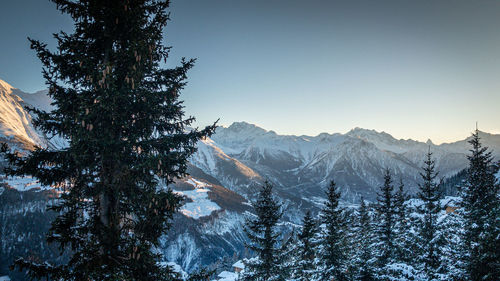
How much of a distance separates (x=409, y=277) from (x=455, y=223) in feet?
19.7

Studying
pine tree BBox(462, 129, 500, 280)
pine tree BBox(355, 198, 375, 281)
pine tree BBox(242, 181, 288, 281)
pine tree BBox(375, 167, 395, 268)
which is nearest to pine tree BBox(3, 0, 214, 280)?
pine tree BBox(242, 181, 288, 281)

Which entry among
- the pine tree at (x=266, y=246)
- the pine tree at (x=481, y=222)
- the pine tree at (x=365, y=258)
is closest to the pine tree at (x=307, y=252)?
the pine tree at (x=266, y=246)

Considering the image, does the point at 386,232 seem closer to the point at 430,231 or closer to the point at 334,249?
the point at 430,231

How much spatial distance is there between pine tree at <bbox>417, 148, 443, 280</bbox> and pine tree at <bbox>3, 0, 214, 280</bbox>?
75.0 ft

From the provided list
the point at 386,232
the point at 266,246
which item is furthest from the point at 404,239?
the point at 266,246

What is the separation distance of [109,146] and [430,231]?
88.5 feet

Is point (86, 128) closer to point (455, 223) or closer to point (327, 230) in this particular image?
point (327, 230)

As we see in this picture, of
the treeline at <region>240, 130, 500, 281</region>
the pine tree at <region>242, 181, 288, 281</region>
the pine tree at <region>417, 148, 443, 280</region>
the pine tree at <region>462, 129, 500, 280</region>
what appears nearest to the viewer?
the pine tree at <region>462, 129, 500, 280</region>

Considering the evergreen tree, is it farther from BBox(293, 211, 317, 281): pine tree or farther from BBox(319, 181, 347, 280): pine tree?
BBox(293, 211, 317, 281): pine tree

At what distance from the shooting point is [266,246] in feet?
73.8

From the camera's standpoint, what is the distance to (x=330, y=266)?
2372cm

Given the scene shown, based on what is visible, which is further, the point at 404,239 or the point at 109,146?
the point at 404,239

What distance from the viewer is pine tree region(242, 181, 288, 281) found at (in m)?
22.2

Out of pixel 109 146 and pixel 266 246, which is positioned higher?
pixel 109 146
